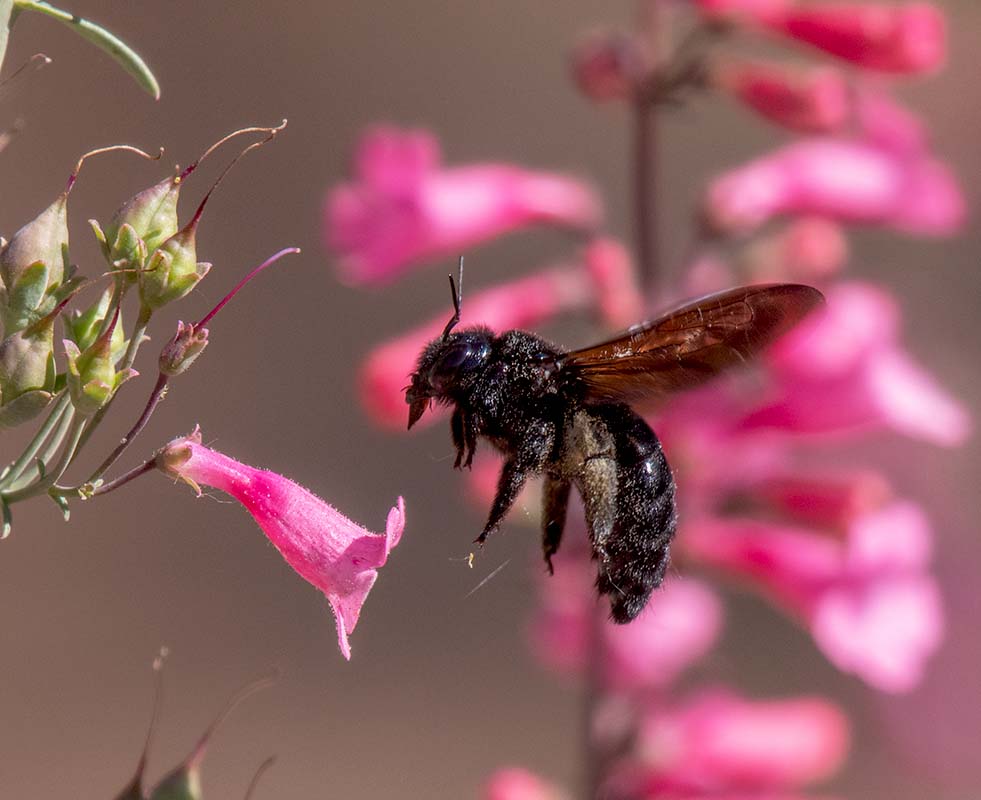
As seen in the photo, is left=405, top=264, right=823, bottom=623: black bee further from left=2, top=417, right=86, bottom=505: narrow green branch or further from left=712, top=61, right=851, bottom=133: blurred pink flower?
left=712, top=61, right=851, bottom=133: blurred pink flower

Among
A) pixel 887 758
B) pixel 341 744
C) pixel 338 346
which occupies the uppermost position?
pixel 338 346

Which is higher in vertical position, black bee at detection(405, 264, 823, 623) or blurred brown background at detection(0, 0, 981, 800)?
black bee at detection(405, 264, 823, 623)

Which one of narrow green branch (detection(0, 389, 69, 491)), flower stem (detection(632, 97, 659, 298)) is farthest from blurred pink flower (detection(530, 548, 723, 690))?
narrow green branch (detection(0, 389, 69, 491))

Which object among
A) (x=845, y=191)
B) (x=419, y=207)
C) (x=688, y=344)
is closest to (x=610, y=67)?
(x=419, y=207)

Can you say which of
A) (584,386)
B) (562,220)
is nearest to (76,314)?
(584,386)

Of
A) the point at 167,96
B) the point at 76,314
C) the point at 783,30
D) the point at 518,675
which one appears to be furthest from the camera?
the point at 167,96

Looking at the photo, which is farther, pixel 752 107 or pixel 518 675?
pixel 518 675

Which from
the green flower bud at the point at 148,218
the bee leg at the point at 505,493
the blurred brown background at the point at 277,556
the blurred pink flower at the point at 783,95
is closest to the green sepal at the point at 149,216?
the green flower bud at the point at 148,218

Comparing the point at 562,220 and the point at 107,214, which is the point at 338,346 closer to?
the point at 107,214
